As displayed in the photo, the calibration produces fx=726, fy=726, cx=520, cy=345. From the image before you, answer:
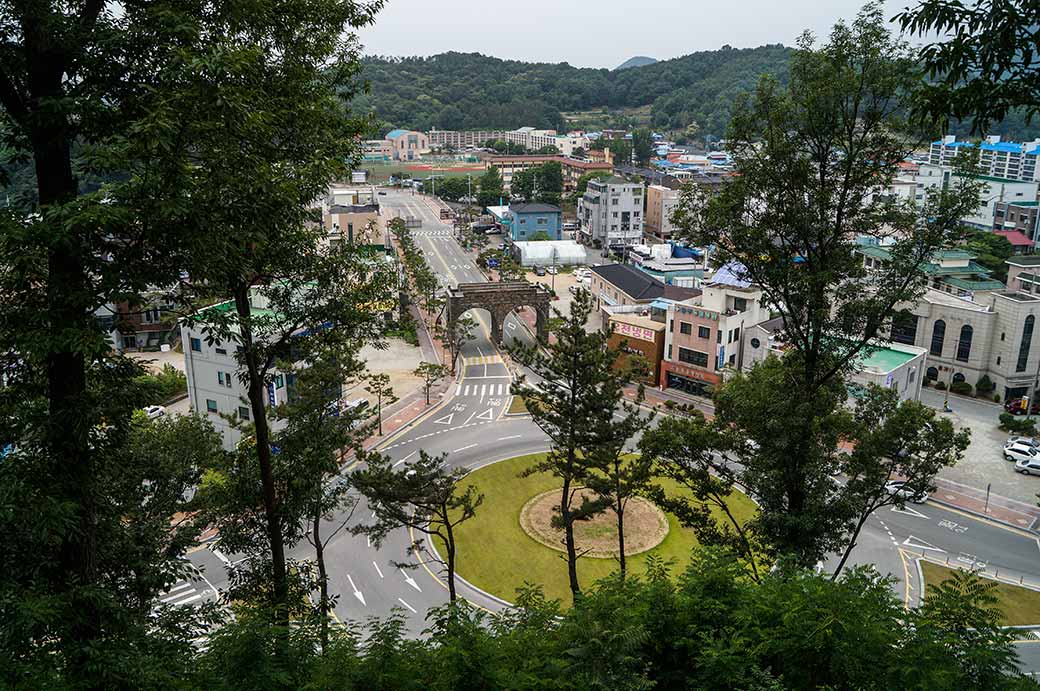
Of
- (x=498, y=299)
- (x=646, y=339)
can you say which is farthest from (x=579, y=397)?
(x=498, y=299)

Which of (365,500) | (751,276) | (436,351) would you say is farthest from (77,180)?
(436,351)

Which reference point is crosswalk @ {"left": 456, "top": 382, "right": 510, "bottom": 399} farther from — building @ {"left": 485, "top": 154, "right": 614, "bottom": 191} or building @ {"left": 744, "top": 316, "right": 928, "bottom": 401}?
building @ {"left": 485, "top": 154, "right": 614, "bottom": 191}

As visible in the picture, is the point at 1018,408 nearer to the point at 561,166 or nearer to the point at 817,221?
the point at 817,221

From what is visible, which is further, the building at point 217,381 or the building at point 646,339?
the building at point 646,339

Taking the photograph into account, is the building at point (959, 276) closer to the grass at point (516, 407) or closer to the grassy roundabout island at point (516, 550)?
the grass at point (516, 407)

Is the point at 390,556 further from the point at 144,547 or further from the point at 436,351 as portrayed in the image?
the point at 436,351

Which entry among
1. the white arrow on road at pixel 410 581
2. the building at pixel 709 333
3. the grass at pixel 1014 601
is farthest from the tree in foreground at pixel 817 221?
the building at pixel 709 333
